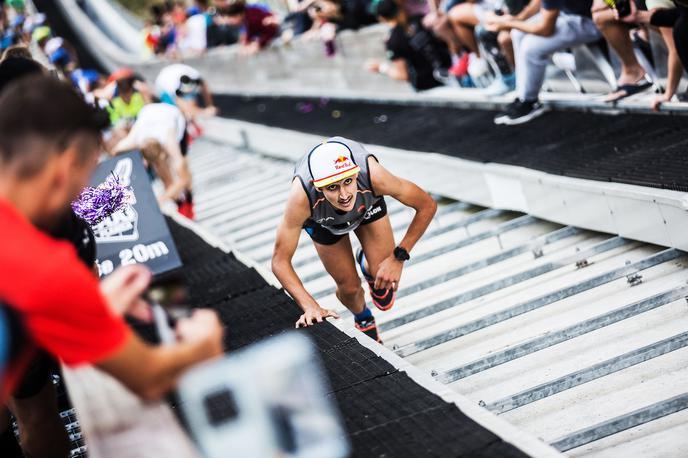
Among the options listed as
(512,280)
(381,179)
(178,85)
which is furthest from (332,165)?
(178,85)

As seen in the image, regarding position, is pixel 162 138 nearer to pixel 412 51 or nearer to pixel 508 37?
pixel 508 37

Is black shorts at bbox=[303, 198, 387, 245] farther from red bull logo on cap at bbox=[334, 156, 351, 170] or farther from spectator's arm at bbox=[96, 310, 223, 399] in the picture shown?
spectator's arm at bbox=[96, 310, 223, 399]

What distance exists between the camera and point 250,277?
8.18 metres

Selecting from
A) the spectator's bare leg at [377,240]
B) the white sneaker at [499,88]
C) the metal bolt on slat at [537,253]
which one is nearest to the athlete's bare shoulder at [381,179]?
the spectator's bare leg at [377,240]

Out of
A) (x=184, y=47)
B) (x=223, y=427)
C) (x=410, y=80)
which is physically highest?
(x=223, y=427)

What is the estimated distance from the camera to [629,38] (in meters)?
9.28

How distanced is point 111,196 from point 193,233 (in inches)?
128

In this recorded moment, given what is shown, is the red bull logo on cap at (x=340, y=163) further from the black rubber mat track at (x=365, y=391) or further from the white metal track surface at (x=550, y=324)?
the white metal track surface at (x=550, y=324)

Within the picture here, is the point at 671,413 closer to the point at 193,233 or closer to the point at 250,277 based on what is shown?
the point at 250,277

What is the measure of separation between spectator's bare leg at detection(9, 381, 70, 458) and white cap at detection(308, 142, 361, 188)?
75.5 inches

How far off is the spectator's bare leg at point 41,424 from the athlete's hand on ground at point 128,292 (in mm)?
2183

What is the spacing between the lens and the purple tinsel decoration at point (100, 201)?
7328 millimetres

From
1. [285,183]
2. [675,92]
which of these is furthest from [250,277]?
[285,183]

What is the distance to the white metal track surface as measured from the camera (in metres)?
5.20
